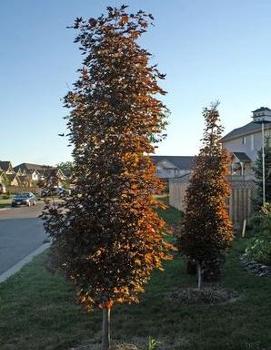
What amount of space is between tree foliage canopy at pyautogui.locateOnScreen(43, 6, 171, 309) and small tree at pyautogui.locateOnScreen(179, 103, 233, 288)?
350 centimetres

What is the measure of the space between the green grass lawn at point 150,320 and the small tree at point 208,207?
755 mm

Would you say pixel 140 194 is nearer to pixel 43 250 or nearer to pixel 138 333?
pixel 138 333

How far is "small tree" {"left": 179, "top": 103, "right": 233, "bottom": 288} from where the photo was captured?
365 inches

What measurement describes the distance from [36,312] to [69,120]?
11.8ft

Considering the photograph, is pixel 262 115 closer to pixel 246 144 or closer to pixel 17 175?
pixel 246 144

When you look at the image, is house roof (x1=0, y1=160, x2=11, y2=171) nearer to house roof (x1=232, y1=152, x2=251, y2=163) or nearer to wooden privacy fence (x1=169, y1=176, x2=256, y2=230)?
house roof (x1=232, y1=152, x2=251, y2=163)

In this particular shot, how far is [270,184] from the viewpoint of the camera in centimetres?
2025

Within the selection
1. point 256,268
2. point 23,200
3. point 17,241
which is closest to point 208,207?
point 256,268

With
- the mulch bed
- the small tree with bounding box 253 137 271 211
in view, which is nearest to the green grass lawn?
the mulch bed

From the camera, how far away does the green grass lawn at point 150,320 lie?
21.0ft

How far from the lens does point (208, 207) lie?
9281 mm

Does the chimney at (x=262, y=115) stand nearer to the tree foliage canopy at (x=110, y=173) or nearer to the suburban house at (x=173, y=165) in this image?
the tree foliage canopy at (x=110, y=173)

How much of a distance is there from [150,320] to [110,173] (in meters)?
2.71

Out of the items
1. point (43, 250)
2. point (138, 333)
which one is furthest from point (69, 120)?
point (43, 250)
